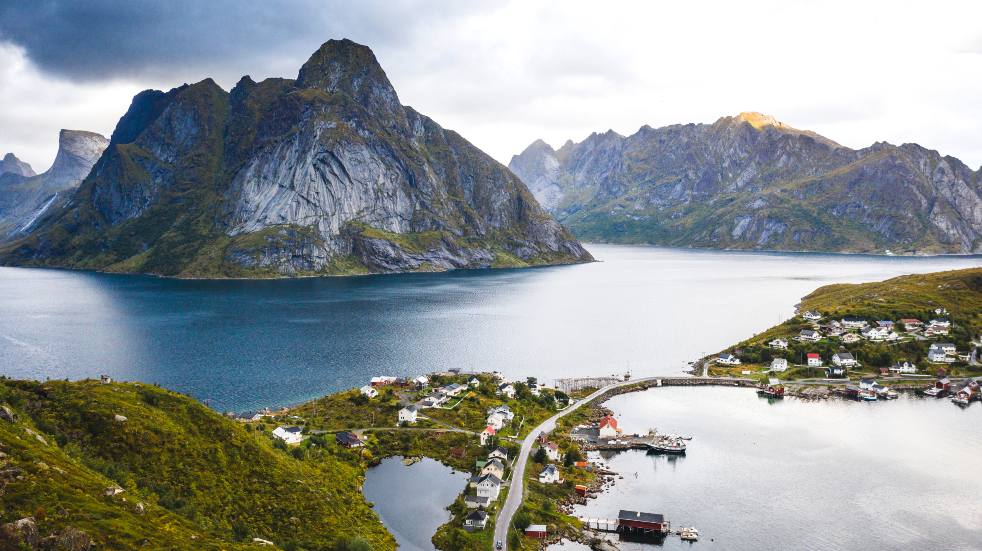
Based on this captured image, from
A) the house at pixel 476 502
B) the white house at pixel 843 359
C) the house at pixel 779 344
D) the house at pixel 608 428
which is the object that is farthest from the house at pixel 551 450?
the house at pixel 779 344

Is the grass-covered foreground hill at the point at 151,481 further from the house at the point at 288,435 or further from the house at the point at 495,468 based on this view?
the house at the point at 495,468

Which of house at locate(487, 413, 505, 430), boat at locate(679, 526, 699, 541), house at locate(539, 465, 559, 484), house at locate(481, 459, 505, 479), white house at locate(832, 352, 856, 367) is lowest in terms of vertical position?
boat at locate(679, 526, 699, 541)

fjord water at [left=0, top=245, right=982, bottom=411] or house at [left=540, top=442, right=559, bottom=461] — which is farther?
fjord water at [left=0, top=245, right=982, bottom=411]

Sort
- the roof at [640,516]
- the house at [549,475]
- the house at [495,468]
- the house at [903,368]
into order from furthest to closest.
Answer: the house at [903,368] → the house at [549,475] → the house at [495,468] → the roof at [640,516]

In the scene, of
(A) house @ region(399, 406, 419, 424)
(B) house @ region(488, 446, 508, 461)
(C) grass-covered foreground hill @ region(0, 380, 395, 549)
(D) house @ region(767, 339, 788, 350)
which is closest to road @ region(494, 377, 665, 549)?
(B) house @ region(488, 446, 508, 461)

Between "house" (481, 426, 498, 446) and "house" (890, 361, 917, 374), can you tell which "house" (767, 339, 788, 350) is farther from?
"house" (481, 426, 498, 446)

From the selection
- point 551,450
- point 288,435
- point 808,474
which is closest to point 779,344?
point 808,474
